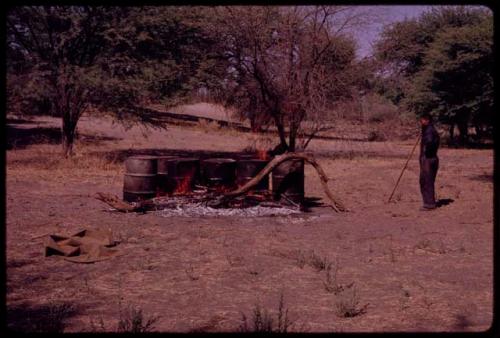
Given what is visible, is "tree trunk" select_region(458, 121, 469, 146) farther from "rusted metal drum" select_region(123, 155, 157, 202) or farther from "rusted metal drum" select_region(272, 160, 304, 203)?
"rusted metal drum" select_region(123, 155, 157, 202)

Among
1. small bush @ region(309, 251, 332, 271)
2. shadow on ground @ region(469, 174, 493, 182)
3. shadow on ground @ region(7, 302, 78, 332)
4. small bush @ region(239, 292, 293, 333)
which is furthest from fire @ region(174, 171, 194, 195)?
shadow on ground @ region(469, 174, 493, 182)

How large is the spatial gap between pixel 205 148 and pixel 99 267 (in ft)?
63.9

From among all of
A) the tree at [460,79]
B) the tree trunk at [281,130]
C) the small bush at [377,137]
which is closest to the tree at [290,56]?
the tree trunk at [281,130]

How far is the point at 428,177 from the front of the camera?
11.5 meters

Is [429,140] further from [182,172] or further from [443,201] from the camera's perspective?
[182,172]

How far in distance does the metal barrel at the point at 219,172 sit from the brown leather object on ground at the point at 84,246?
3.40 metres

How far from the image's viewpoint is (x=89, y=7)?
19.0 metres

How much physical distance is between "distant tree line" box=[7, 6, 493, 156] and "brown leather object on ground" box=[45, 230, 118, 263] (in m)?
10.4

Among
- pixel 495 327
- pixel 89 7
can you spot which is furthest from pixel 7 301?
pixel 89 7

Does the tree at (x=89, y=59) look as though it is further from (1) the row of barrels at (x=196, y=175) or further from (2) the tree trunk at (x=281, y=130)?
(1) the row of barrels at (x=196, y=175)

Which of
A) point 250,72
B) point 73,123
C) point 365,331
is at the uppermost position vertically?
point 250,72

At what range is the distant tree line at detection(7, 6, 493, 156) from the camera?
60.9ft

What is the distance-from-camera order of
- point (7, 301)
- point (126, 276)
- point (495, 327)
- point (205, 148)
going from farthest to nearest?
point (205, 148)
point (126, 276)
point (7, 301)
point (495, 327)

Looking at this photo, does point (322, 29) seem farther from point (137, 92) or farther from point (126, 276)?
point (126, 276)
